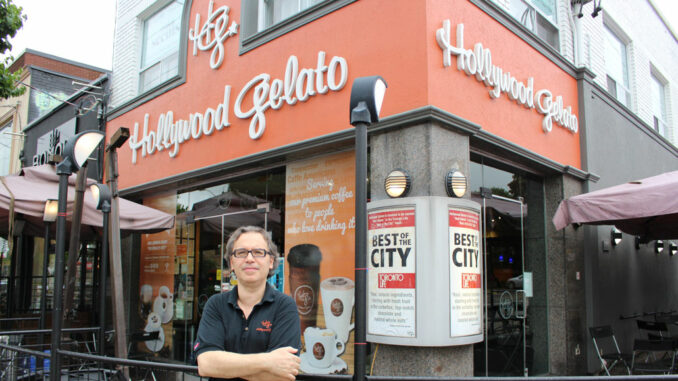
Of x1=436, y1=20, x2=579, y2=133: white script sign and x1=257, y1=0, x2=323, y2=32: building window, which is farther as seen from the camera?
x1=257, y1=0, x2=323, y2=32: building window

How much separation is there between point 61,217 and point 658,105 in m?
14.2

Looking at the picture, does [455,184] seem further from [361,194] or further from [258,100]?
[258,100]

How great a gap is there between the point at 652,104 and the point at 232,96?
34.6ft

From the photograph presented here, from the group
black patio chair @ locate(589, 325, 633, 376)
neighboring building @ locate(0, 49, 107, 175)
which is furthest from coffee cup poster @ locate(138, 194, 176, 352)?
neighboring building @ locate(0, 49, 107, 175)

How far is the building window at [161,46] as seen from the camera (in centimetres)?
1038

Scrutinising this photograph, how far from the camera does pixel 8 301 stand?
13648mm

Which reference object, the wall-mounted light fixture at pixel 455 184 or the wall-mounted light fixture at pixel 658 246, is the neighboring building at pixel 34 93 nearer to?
the wall-mounted light fixture at pixel 455 184

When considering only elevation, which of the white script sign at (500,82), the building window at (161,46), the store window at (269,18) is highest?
the building window at (161,46)

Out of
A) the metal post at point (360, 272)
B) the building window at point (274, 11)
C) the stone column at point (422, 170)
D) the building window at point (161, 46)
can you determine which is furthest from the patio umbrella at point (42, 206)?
the metal post at point (360, 272)

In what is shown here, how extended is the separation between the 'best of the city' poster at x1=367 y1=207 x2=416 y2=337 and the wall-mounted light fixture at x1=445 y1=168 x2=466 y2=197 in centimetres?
46

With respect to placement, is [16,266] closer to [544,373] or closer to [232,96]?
[232,96]

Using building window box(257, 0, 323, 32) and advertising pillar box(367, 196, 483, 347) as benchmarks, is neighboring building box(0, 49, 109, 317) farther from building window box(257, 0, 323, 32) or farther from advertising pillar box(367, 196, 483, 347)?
advertising pillar box(367, 196, 483, 347)

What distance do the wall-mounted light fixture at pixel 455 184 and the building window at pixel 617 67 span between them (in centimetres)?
668

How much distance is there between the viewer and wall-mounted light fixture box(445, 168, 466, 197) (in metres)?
5.28
